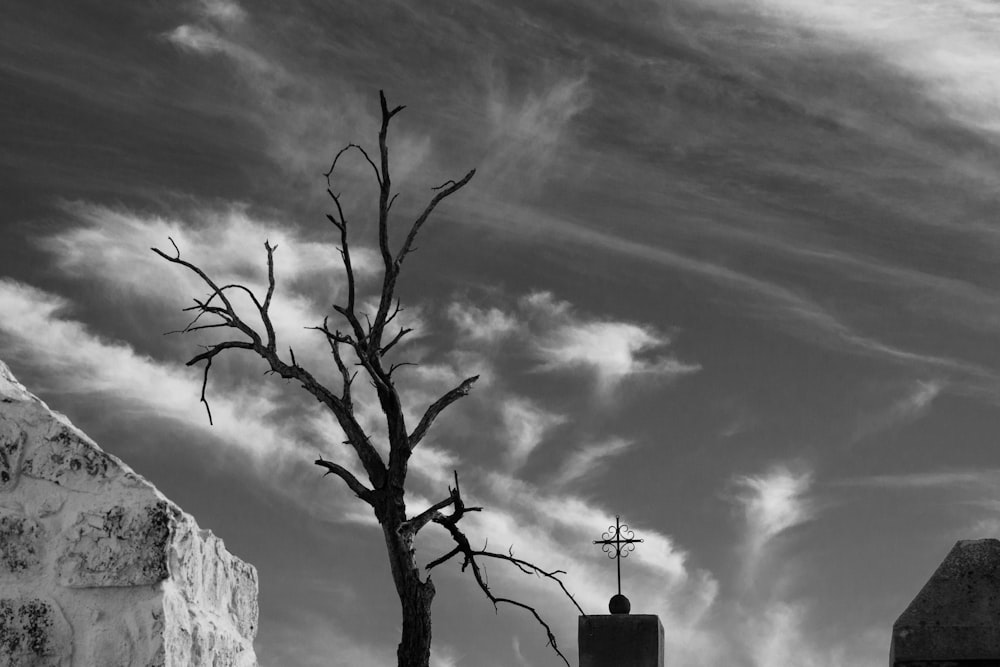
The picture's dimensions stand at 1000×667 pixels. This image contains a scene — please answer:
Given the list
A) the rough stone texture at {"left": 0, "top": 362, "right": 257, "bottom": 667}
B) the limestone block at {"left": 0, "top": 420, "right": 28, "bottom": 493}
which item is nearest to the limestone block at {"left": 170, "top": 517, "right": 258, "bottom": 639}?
the rough stone texture at {"left": 0, "top": 362, "right": 257, "bottom": 667}

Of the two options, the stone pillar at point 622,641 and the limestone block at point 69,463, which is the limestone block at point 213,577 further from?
the stone pillar at point 622,641

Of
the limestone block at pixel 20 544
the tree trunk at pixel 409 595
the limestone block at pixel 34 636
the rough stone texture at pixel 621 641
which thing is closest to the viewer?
the limestone block at pixel 34 636

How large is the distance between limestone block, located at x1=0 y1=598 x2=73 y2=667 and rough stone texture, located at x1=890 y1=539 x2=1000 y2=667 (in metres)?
4.45

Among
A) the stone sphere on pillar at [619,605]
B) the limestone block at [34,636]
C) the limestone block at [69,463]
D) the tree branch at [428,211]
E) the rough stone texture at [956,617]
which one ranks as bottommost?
the limestone block at [34,636]

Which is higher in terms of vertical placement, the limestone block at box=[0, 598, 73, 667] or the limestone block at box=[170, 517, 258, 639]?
the limestone block at box=[170, 517, 258, 639]

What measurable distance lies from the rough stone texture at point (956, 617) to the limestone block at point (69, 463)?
14.4 feet

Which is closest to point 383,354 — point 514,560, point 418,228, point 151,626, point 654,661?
point 418,228

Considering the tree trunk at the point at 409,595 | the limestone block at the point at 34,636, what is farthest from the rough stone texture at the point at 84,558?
the tree trunk at the point at 409,595

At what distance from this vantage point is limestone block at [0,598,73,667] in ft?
20.3

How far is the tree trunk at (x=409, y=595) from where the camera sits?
25.5ft

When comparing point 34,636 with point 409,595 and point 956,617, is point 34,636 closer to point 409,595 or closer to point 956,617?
point 409,595

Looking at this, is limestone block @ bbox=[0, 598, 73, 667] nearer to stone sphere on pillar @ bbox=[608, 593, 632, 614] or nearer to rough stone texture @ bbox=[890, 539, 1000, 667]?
rough stone texture @ bbox=[890, 539, 1000, 667]

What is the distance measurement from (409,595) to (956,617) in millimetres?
3362

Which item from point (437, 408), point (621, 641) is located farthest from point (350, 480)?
point (621, 641)
